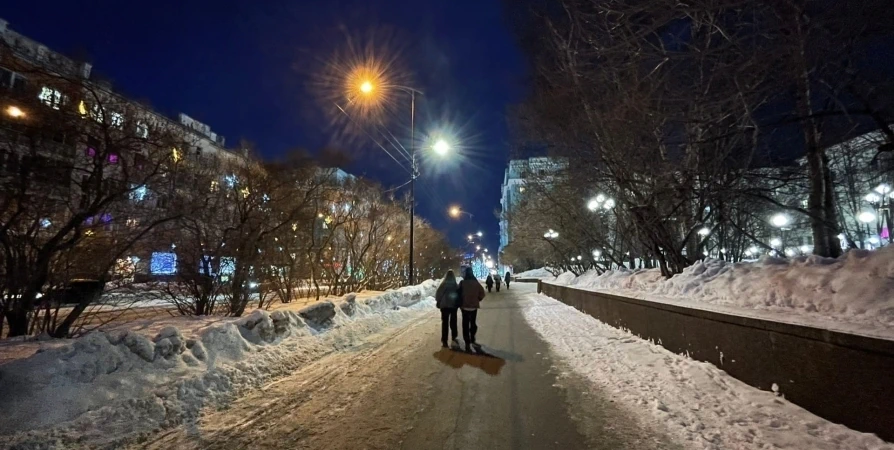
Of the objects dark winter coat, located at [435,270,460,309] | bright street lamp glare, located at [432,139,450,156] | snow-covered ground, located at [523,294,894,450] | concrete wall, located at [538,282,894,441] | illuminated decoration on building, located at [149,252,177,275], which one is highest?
bright street lamp glare, located at [432,139,450,156]

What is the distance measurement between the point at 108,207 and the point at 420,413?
7795mm

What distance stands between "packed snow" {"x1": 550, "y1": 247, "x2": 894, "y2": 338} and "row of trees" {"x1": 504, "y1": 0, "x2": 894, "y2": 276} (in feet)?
7.39

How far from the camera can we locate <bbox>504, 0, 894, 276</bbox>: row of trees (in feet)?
20.9

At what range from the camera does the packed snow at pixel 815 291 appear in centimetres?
503

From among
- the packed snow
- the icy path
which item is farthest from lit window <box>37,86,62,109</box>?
the packed snow

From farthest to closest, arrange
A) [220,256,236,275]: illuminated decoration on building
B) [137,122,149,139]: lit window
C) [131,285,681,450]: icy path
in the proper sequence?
[220,256,236,275]: illuminated decoration on building
[137,122,149,139]: lit window
[131,285,681,450]: icy path

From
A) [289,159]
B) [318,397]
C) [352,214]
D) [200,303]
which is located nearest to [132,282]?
[200,303]

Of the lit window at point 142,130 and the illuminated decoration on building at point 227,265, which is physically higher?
the lit window at point 142,130

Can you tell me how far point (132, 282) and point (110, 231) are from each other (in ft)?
4.16

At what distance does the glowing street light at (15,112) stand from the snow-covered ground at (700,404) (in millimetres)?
10246

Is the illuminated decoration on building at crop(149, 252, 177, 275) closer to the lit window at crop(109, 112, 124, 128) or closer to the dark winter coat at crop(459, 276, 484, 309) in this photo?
the lit window at crop(109, 112, 124, 128)

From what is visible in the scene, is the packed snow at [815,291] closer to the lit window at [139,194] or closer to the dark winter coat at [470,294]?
the dark winter coat at [470,294]

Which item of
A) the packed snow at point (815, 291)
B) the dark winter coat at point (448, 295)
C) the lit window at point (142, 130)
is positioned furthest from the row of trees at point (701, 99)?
the lit window at point (142, 130)

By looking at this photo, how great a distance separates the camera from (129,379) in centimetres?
599
